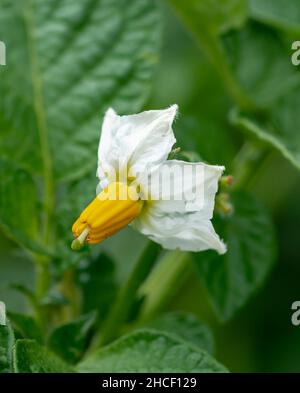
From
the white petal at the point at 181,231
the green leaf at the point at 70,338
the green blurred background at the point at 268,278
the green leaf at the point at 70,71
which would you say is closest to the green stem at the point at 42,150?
the green leaf at the point at 70,71

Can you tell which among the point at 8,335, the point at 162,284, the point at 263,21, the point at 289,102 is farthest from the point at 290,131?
the point at 8,335

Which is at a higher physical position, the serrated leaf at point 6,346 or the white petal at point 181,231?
the white petal at point 181,231

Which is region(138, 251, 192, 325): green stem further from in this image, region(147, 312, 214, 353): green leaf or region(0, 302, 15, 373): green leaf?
region(0, 302, 15, 373): green leaf

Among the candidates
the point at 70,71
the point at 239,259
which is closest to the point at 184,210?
the point at 239,259

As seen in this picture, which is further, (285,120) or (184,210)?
(285,120)

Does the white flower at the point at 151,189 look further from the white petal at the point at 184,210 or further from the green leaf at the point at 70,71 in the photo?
the green leaf at the point at 70,71

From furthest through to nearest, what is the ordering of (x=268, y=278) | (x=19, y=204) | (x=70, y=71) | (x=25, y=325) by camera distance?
(x=268, y=278)
(x=70, y=71)
(x=19, y=204)
(x=25, y=325)

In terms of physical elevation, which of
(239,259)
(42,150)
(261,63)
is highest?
(261,63)

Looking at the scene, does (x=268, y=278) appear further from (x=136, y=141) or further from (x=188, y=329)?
(x=136, y=141)
